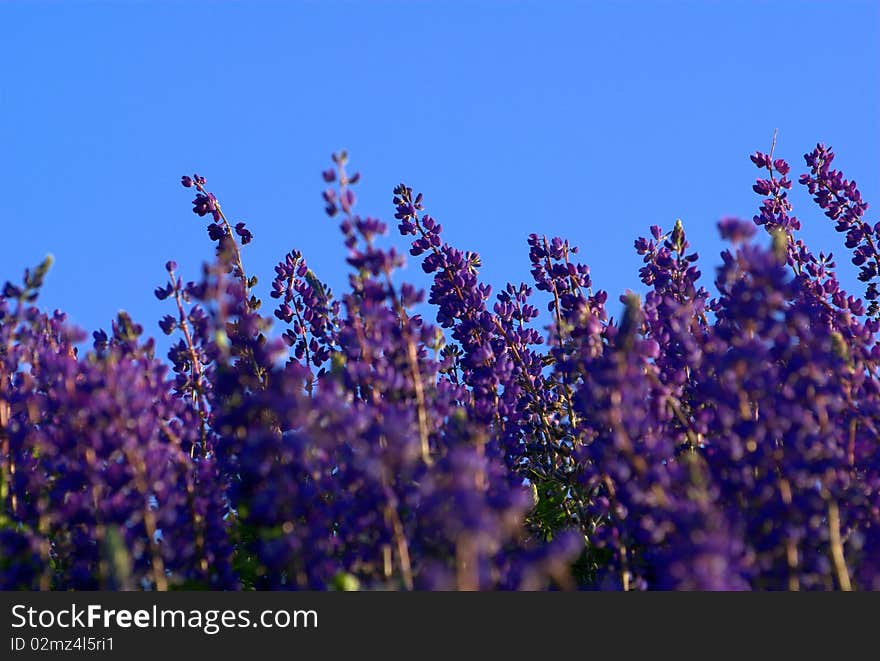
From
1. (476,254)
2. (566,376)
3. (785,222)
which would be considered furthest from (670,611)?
(785,222)

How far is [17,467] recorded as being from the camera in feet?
15.6

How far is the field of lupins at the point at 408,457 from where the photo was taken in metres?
3.79

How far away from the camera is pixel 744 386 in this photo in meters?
4.25

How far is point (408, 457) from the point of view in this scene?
12.2ft

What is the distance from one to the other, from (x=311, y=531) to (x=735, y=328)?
1913mm

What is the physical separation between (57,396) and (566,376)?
99.7 inches

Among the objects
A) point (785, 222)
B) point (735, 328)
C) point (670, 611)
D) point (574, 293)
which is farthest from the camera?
point (785, 222)

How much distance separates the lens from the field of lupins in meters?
3.79

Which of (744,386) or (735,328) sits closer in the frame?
(744,386)

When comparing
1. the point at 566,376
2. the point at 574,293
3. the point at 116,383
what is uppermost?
the point at 574,293

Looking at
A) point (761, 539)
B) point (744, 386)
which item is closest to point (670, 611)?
point (761, 539)

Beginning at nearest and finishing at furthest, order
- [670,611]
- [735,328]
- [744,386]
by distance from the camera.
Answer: [670,611] → [744,386] → [735,328]

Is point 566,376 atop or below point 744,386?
atop

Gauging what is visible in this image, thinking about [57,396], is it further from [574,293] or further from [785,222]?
[785,222]
